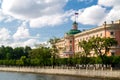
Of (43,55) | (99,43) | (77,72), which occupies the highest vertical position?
(99,43)

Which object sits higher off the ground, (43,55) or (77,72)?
(43,55)

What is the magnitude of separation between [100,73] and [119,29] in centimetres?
2711

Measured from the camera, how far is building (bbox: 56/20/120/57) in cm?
10700

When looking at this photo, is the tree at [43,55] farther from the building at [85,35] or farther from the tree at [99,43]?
the tree at [99,43]

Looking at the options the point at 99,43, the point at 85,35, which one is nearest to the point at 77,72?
the point at 99,43

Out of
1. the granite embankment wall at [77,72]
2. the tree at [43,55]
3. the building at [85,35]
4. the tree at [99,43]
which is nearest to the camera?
the granite embankment wall at [77,72]

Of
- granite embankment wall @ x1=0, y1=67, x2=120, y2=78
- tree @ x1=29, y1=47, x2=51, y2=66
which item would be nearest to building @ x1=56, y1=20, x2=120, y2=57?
tree @ x1=29, y1=47, x2=51, y2=66

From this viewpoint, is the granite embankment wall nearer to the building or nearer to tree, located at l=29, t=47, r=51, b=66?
tree, located at l=29, t=47, r=51, b=66

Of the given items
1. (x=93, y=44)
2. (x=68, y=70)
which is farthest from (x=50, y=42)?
(x=93, y=44)

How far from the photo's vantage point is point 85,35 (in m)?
128

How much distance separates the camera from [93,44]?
92375 millimetres

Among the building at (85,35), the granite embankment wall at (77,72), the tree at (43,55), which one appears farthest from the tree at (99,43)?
the tree at (43,55)

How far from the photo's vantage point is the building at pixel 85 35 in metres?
107

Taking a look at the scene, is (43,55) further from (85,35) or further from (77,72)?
(77,72)
